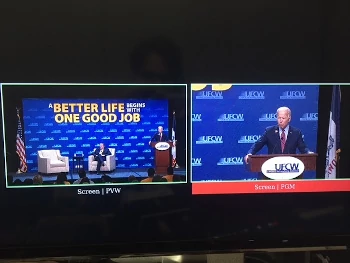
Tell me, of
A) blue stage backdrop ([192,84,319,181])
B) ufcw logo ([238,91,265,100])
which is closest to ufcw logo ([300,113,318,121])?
blue stage backdrop ([192,84,319,181])

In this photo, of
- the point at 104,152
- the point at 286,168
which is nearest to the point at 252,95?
the point at 286,168

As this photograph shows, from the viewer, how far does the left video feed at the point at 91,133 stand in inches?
32.6

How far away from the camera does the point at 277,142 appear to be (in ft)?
2.90

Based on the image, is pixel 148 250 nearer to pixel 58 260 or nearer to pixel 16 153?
pixel 58 260

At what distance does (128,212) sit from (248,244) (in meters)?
0.30

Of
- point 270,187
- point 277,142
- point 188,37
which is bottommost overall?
point 270,187

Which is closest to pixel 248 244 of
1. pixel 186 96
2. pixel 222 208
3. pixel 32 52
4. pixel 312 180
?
pixel 222 208

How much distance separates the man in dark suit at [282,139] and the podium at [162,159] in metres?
0.18

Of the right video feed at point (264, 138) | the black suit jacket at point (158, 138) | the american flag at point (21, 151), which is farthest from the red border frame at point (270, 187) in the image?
the american flag at point (21, 151)

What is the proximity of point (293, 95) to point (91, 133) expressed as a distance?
46 cm

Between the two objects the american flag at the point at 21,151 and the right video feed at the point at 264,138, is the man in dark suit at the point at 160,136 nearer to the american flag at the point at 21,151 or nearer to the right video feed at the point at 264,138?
the right video feed at the point at 264,138

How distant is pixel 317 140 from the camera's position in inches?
34.9

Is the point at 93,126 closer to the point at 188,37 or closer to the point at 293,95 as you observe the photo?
the point at 188,37

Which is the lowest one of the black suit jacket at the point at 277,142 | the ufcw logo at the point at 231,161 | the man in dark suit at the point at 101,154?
the ufcw logo at the point at 231,161
